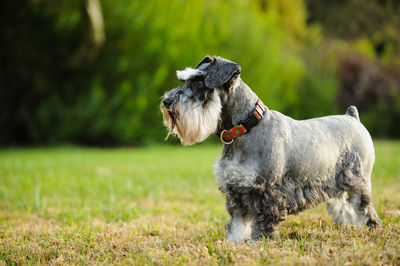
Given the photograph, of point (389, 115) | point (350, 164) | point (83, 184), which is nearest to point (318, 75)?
point (389, 115)

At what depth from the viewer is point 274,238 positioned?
3.29 metres

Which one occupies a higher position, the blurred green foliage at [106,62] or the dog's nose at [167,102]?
the blurred green foliage at [106,62]

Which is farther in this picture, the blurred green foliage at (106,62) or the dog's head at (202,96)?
Answer: the blurred green foliage at (106,62)

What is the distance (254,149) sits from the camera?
3.32 metres

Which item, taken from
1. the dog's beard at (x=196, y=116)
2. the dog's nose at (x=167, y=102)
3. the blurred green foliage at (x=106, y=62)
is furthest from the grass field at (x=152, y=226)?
the blurred green foliage at (x=106, y=62)

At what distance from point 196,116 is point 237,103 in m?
0.41

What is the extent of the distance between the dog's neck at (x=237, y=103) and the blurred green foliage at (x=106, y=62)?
39.0 feet

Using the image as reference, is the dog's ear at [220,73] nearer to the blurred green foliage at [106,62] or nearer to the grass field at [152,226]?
the grass field at [152,226]

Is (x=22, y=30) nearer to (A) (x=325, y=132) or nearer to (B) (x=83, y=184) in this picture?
(B) (x=83, y=184)

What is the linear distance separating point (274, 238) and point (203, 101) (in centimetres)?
137

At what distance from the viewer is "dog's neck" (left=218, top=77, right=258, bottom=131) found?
11.3ft

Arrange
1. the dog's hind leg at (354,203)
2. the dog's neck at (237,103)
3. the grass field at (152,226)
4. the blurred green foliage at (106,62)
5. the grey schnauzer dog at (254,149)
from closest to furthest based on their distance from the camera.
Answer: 1. the grass field at (152,226)
2. the grey schnauzer dog at (254,149)
3. the dog's neck at (237,103)
4. the dog's hind leg at (354,203)
5. the blurred green foliage at (106,62)

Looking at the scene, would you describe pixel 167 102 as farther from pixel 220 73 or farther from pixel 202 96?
pixel 220 73

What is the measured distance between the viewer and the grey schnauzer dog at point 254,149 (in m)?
3.29
